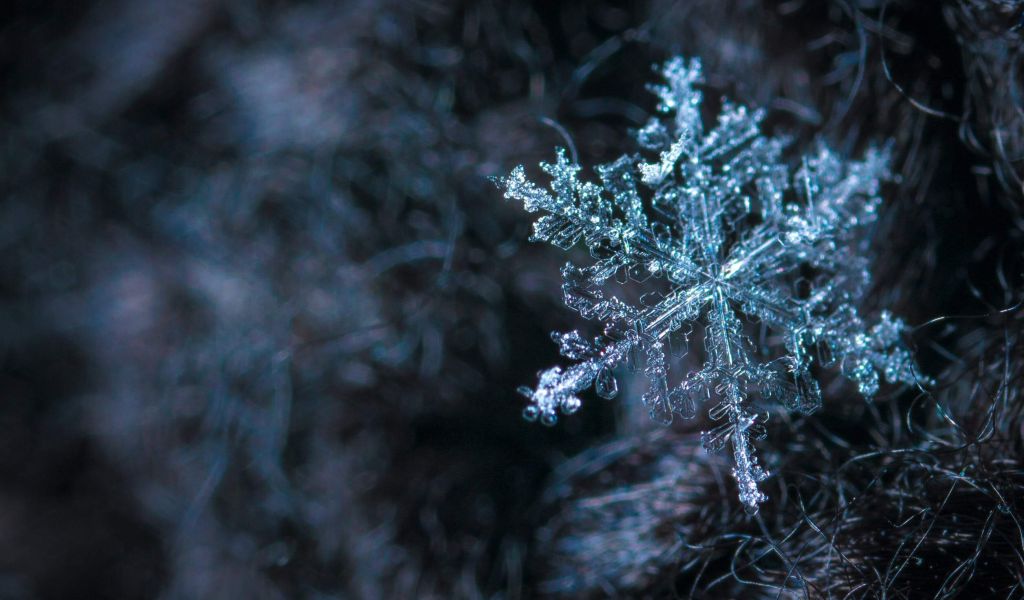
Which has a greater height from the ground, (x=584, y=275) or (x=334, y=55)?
(x=334, y=55)

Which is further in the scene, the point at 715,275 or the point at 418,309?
the point at 418,309

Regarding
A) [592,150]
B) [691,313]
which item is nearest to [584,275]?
[691,313]

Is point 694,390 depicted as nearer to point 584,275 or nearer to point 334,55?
point 584,275
